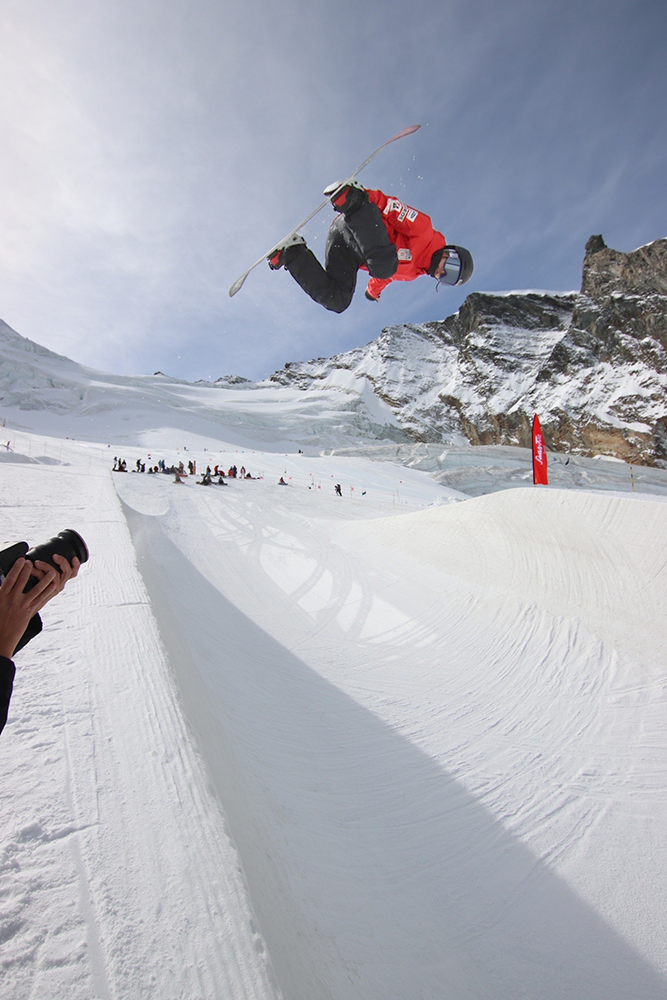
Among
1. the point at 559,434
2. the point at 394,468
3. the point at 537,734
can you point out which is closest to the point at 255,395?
the point at 559,434

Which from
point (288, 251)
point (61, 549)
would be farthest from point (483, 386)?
point (61, 549)

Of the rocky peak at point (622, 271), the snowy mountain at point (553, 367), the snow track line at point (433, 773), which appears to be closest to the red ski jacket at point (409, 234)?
the snow track line at point (433, 773)

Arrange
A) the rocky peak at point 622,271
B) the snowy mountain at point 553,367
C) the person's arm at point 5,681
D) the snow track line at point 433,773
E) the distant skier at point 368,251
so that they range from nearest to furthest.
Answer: the person's arm at point 5,681
the snow track line at point 433,773
the distant skier at point 368,251
the snowy mountain at point 553,367
the rocky peak at point 622,271

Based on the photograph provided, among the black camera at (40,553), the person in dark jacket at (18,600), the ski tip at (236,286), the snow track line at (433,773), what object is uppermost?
the ski tip at (236,286)

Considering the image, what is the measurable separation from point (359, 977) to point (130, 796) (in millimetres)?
997

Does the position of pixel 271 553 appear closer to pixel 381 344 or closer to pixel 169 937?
pixel 169 937

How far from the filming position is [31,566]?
3.94 ft

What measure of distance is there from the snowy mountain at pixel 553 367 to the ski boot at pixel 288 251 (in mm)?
50471

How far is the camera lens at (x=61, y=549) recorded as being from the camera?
1.28 m

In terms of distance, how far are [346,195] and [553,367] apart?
201 feet

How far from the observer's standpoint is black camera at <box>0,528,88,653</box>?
125cm

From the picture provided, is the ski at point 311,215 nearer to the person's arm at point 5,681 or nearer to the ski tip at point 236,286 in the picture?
the ski tip at point 236,286

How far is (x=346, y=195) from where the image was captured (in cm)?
300

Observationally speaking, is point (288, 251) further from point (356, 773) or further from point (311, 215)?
point (356, 773)
